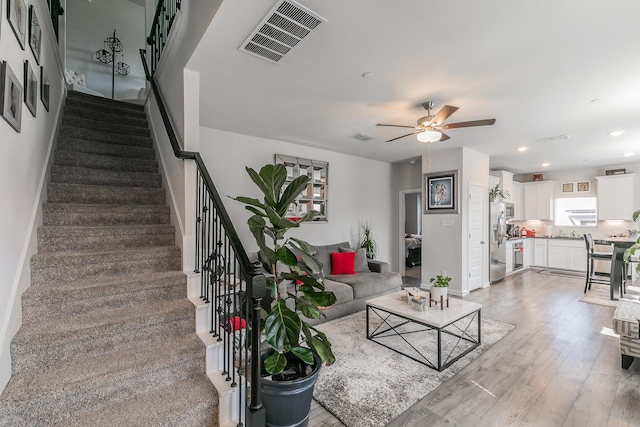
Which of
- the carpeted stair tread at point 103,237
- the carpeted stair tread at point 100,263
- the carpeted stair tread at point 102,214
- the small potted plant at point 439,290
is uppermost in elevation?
the carpeted stair tread at point 102,214

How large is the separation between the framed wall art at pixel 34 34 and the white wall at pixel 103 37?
13.9ft

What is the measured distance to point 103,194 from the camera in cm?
287

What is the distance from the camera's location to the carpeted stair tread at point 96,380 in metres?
1.43

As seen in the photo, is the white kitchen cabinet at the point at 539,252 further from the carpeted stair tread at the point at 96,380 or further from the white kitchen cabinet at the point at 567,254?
the carpeted stair tread at the point at 96,380

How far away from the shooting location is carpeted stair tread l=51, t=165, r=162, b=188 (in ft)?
9.18

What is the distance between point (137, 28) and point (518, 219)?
10604mm

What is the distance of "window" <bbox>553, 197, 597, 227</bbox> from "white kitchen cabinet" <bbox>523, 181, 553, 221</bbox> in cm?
26

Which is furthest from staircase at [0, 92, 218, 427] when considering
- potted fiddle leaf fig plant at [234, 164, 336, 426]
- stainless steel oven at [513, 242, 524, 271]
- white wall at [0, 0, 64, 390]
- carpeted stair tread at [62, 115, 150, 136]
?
stainless steel oven at [513, 242, 524, 271]

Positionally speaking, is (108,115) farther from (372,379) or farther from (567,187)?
(567,187)

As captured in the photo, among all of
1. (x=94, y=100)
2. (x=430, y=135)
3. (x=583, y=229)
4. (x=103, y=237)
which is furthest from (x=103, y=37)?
(x=583, y=229)

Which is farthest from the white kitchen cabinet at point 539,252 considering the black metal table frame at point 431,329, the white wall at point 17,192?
the white wall at point 17,192

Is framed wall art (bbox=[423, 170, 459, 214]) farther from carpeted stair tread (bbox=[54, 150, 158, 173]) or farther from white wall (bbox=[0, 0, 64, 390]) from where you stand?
white wall (bbox=[0, 0, 64, 390])

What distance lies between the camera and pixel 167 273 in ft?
7.90

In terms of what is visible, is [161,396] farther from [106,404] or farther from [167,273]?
[167,273]
